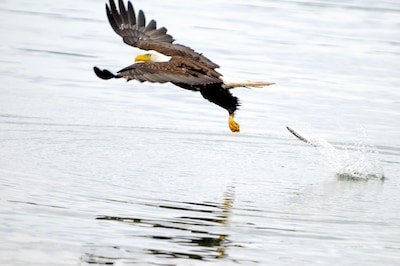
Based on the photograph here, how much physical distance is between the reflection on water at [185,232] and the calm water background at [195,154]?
1 centimetres

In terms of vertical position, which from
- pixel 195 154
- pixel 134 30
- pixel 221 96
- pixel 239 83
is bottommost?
pixel 195 154

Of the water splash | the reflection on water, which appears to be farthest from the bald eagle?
the reflection on water

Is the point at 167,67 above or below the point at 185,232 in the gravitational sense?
above

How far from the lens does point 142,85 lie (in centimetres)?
1259

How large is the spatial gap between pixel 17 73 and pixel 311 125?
142 inches

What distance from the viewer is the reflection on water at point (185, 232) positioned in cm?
587

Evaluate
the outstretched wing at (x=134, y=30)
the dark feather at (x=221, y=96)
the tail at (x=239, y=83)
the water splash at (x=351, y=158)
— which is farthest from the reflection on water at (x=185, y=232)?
the outstretched wing at (x=134, y=30)

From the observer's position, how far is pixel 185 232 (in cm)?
634

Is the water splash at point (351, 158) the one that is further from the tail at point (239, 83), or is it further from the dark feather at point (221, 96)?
the tail at point (239, 83)

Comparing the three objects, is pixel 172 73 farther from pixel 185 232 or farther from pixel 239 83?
pixel 185 232

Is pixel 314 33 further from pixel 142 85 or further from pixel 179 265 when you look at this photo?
pixel 179 265

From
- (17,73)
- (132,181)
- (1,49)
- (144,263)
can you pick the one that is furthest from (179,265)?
(1,49)

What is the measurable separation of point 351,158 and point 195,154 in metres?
1.35

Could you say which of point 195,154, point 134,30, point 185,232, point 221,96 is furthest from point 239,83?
point 185,232
